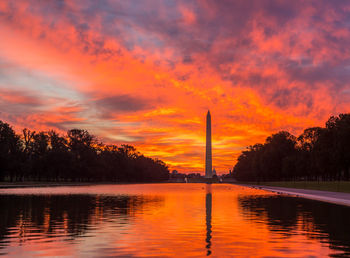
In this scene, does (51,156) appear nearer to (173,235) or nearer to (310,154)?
(310,154)

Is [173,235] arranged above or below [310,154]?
below

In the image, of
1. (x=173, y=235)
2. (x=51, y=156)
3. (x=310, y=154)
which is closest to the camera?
(x=173, y=235)

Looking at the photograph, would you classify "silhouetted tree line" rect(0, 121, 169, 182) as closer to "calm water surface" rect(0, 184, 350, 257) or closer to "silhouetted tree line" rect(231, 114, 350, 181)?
"silhouetted tree line" rect(231, 114, 350, 181)

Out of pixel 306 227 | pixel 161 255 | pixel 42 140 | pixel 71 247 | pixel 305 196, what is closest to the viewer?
pixel 161 255

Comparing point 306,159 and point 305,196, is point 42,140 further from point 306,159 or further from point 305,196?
point 305,196

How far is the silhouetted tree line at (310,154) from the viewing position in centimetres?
8744

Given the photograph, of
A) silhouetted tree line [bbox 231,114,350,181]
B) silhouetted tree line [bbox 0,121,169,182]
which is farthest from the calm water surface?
silhouetted tree line [bbox 0,121,169,182]

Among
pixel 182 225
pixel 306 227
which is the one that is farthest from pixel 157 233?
pixel 306 227

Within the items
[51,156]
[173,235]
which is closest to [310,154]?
[51,156]

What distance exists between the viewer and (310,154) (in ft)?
371

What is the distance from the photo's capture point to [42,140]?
13038 cm

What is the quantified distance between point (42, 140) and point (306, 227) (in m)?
120

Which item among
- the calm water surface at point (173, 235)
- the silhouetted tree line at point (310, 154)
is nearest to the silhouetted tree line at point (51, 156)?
the silhouetted tree line at point (310, 154)

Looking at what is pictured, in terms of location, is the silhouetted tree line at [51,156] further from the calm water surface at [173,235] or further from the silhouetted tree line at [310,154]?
the calm water surface at [173,235]
